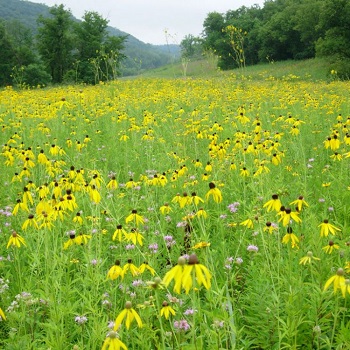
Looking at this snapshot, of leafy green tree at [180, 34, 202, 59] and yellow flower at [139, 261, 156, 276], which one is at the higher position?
leafy green tree at [180, 34, 202, 59]

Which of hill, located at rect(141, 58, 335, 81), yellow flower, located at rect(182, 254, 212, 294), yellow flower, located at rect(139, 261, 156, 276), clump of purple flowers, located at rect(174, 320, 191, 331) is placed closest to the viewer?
yellow flower, located at rect(182, 254, 212, 294)

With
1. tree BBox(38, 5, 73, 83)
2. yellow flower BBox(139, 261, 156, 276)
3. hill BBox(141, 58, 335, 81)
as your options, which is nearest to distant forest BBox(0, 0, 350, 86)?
tree BBox(38, 5, 73, 83)

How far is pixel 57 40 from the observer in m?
33.6

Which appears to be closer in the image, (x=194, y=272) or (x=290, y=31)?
(x=194, y=272)

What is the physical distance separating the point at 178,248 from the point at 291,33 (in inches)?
1495

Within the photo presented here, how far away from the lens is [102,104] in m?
8.88

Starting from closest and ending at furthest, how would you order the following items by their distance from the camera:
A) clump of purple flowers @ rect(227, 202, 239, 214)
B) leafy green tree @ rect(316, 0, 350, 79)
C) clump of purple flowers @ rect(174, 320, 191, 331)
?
clump of purple flowers @ rect(174, 320, 191, 331) → clump of purple flowers @ rect(227, 202, 239, 214) → leafy green tree @ rect(316, 0, 350, 79)

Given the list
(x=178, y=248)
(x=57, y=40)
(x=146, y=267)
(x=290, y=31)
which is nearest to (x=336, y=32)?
(x=290, y=31)

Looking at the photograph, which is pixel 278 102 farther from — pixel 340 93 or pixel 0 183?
pixel 0 183

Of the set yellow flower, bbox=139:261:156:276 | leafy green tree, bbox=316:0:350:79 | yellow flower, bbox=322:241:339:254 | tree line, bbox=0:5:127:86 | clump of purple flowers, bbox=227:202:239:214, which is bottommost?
clump of purple flowers, bbox=227:202:239:214

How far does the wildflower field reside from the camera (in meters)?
1.80

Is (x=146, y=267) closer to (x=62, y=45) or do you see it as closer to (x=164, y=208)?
(x=164, y=208)

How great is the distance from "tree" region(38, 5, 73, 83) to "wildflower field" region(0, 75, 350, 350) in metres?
29.3

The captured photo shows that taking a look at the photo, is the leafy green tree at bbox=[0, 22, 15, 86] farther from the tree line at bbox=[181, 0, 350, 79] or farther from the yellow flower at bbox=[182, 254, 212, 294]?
the yellow flower at bbox=[182, 254, 212, 294]
